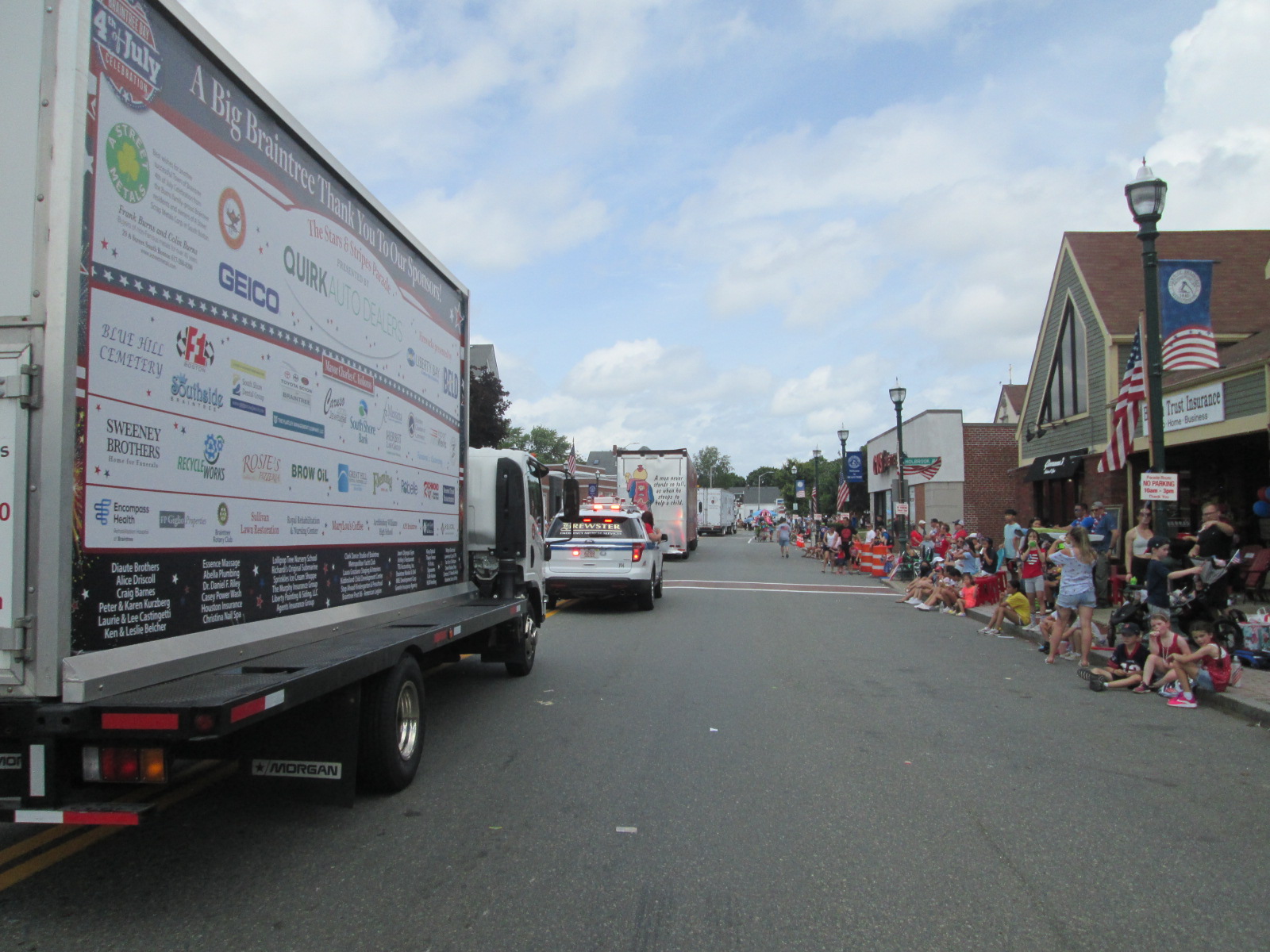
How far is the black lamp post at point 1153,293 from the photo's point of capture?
35.3ft

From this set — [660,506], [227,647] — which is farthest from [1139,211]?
[660,506]

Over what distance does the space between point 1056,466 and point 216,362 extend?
21999mm

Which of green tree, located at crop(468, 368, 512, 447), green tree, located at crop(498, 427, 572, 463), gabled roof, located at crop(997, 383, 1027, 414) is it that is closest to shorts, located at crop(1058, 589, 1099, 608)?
green tree, located at crop(468, 368, 512, 447)

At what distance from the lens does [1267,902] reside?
13.1 feet

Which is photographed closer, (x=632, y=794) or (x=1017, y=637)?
(x=632, y=794)

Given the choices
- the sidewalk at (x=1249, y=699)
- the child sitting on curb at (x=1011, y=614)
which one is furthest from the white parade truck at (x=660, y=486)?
the sidewalk at (x=1249, y=699)

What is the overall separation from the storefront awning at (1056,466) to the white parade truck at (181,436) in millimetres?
19203

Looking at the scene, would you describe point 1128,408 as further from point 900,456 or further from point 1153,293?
point 900,456

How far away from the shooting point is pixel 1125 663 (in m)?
9.25

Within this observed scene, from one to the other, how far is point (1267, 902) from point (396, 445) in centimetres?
548

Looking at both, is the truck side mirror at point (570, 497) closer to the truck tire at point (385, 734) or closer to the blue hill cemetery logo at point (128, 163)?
the truck tire at point (385, 734)

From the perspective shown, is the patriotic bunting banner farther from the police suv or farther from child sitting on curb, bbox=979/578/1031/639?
the police suv

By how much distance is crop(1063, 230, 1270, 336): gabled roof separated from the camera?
19734 millimetres

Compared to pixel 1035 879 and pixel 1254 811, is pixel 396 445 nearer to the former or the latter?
pixel 1035 879
